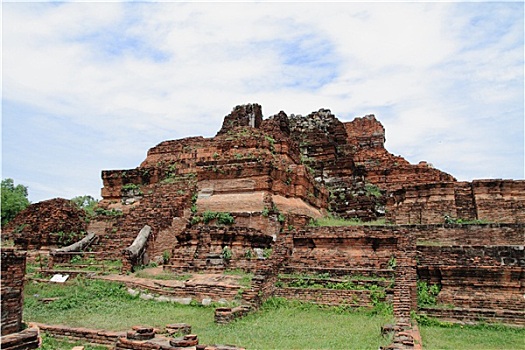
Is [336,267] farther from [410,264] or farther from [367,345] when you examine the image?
[367,345]

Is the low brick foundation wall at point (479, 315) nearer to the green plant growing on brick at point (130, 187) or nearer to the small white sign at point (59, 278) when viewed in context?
the small white sign at point (59, 278)

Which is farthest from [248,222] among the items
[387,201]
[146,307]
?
[387,201]

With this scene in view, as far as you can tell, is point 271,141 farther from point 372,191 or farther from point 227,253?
point 227,253

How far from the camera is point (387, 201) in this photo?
19078mm

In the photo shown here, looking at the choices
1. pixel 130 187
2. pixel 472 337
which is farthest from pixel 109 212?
pixel 472 337

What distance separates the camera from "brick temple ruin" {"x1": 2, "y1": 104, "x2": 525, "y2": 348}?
10.0 m

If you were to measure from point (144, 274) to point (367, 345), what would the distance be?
23.4ft

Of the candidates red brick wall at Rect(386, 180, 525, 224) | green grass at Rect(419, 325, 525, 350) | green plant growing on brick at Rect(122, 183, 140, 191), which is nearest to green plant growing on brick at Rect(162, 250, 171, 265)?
green plant growing on brick at Rect(122, 183, 140, 191)

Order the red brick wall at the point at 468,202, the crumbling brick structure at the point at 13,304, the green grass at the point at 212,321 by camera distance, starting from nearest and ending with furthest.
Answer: the crumbling brick structure at the point at 13,304
the green grass at the point at 212,321
the red brick wall at the point at 468,202

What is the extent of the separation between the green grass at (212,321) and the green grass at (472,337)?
0.83m

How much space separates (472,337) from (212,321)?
4.71 meters

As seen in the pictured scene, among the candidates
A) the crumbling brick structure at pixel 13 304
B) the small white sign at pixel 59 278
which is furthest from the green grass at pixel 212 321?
the crumbling brick structure at pixel 13 304

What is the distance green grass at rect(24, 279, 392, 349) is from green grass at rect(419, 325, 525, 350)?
83 cm

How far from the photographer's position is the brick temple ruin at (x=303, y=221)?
1001cm
